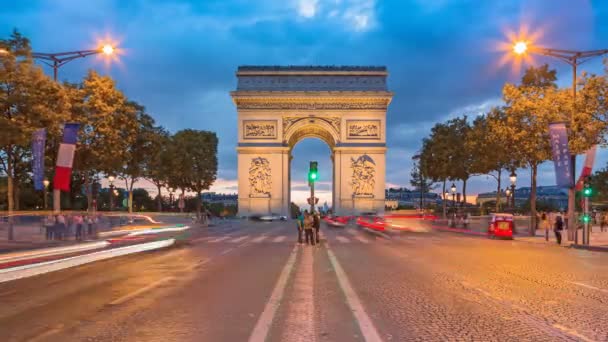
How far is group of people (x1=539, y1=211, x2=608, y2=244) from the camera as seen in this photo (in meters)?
26.2

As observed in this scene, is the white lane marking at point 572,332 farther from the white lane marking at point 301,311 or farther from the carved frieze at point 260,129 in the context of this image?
the carved frieze at point 260,129

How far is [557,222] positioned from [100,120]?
23674 millimetres

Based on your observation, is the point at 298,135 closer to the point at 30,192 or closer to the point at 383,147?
the point at 383,147

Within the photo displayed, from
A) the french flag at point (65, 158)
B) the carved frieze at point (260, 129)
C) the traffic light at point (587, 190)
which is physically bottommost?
the traffic light at point (587, 190)

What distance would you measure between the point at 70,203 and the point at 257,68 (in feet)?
78.6

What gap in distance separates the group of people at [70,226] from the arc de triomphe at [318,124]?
33566mm

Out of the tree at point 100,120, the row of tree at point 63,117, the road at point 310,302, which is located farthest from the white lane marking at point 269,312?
the tree at point 100,120

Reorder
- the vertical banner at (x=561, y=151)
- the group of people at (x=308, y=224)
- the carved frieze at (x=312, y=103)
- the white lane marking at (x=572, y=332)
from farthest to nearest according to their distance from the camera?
1. the carved frieze at (x=312, y=103)
2. the vertical banner at (x=561, y=151)
3. the group of people at (x=308, y=224)
4. the white lane marking at (x=572, y=332)

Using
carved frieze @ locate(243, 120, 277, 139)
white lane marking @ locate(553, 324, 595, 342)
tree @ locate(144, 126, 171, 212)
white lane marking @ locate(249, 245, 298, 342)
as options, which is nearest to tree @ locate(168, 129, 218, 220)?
tree @ locate(144, 126, 171, 212)

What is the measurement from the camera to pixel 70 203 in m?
62.7

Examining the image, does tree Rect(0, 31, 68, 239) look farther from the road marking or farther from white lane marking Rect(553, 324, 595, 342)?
white lane marking Rect(553, 324, 595, 342)

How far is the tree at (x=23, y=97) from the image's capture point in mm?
22484

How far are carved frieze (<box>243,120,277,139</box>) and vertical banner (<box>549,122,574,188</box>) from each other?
40.4 m

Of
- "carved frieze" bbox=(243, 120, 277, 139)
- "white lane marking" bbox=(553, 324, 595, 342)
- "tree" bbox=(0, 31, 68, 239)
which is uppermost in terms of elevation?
"carved frieze" bbox=(243, 120, 277, 139)
